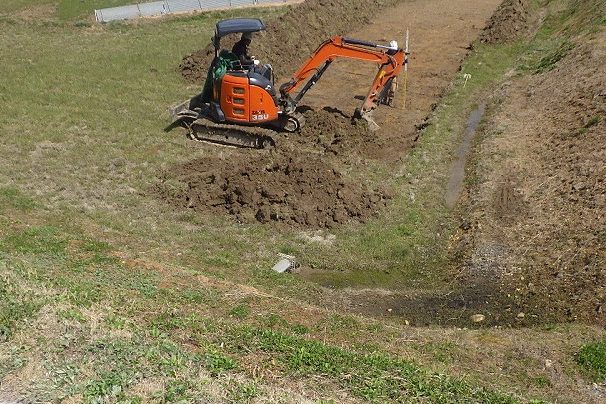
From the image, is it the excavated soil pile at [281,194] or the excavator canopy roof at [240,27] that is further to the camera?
the excavator canopy roof at [240,27]

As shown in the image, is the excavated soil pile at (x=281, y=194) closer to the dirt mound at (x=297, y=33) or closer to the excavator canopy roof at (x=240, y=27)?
the excavator canopy roof at (x=240, y=27)

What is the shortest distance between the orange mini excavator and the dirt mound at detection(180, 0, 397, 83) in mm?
5647

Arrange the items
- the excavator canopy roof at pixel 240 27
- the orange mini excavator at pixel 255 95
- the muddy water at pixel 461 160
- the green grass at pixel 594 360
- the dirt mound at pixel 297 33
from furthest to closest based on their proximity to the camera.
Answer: the dirt mound at pixel 297 33 → the orange mini excavator at pixel 255 95 → the excavator canopy roof at pixel 240 27 → the muddy water at pixel 461 160 → the green grass at pixel 594 360

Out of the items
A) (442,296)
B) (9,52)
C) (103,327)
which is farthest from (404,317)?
(9,52)

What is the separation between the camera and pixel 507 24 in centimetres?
2712

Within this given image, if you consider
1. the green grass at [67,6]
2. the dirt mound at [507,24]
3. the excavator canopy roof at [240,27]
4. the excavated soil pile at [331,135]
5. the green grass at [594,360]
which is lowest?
the green grass at [594,360]

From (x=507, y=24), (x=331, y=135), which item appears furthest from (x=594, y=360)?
(x=507, y=24)

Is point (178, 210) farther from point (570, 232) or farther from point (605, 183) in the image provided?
point (605, 183)

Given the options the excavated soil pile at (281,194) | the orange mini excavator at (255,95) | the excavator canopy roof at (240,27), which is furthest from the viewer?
the orange mini excavator at (255,95)

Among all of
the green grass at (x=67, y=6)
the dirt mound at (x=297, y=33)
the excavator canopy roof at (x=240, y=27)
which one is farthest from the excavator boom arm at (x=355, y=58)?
the green grass at (x=67, y=6)

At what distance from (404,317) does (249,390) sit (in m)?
4.71

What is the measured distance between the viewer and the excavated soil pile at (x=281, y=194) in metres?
13.6

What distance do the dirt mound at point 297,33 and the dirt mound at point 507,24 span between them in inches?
245

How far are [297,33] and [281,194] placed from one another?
14876 millimetres
